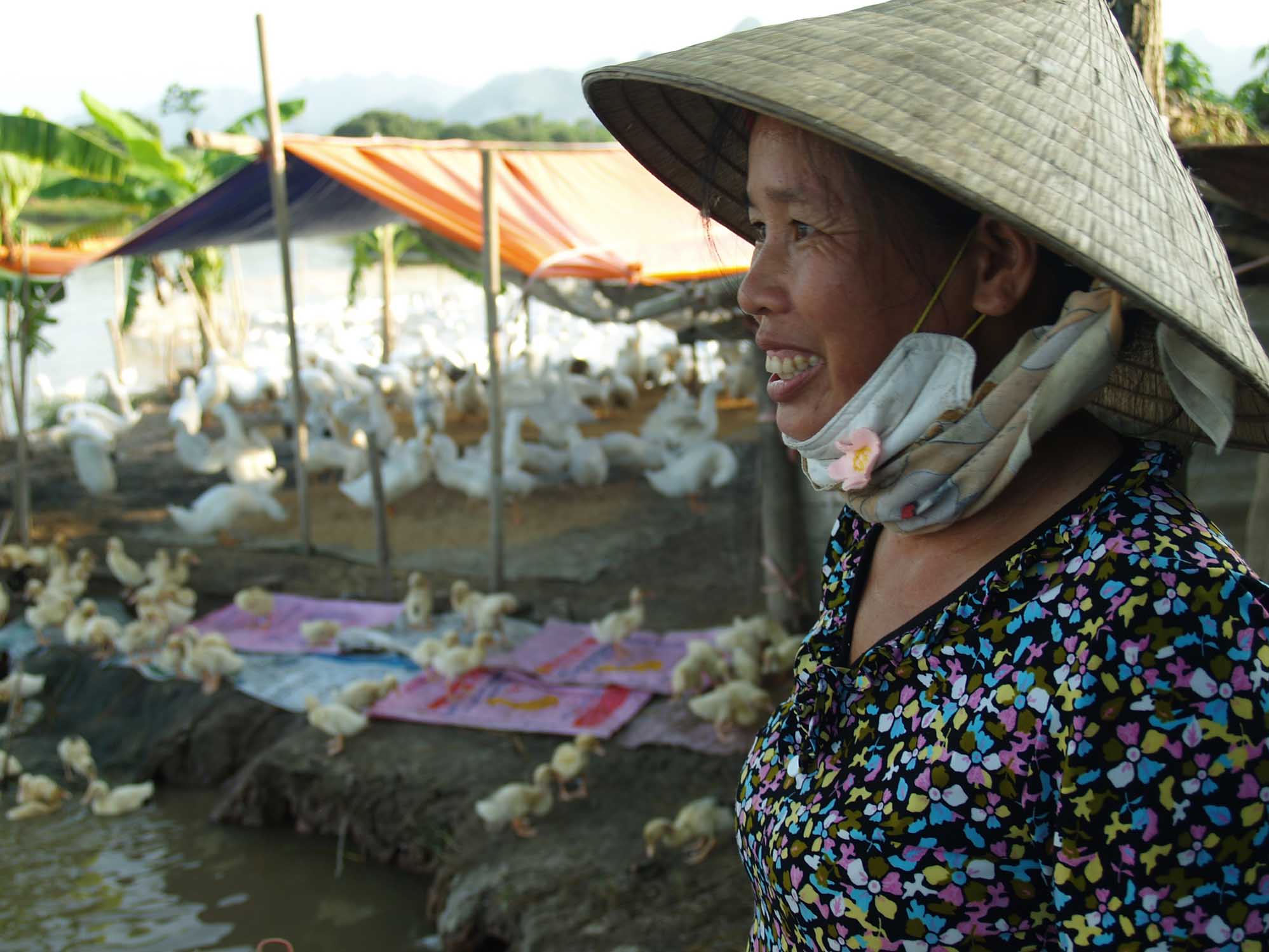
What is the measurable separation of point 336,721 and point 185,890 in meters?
0.77

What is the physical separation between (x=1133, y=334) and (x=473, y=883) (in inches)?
118

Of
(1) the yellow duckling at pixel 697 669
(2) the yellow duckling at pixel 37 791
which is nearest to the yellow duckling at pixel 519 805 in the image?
(1) the yellow duckling at pixel 697 669

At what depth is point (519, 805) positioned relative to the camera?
143 inches

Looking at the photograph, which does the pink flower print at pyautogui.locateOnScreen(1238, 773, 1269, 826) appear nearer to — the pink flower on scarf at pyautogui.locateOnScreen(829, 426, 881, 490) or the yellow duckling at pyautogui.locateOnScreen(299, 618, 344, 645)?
the pink flower on scarf at pyautogui.locateOnScreen(829, 426, 881, 490)

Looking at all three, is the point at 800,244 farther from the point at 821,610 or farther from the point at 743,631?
the point at 743,631

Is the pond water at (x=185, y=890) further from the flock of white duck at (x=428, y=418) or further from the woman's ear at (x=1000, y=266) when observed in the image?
the woman's ear at (x=1000, y=266)

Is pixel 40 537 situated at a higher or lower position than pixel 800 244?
lower

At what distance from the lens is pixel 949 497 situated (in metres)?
0.96

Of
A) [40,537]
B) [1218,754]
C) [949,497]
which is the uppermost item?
[949,497]

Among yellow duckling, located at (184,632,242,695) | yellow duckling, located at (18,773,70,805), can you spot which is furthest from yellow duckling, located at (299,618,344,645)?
yellow duckling, located at (18,773,70,805)

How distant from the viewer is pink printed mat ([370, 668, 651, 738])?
14.7 feet

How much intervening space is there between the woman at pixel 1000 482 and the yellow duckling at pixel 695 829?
2322 mm

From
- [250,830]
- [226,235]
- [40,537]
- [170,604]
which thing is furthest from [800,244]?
[40,537]

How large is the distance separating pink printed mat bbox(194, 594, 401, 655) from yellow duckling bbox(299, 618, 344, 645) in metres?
0.05
